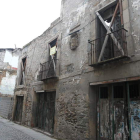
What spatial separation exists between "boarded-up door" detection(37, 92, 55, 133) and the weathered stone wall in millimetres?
4258

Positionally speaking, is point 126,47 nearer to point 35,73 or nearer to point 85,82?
point 85,82

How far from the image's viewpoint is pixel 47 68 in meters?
7.33

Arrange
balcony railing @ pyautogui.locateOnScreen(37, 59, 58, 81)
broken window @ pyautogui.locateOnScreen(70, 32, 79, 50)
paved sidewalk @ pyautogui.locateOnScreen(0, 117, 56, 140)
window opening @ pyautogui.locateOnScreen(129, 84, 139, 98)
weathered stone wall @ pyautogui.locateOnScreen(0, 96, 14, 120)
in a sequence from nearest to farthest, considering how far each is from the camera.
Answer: window opening @ pyautogui.locateOnScreen(129, 84, 139, 98), paved sidewalk @ pyautogui.locateOnScreen(0, 117, 56, 140), broken window @ pyautogui.locateOnScreen(70, 32, 79, 50), balcony railing @ pyautogui.locateOnScreen(37, 59, 58, 81), weathered stone wall @ pyautogui.locateOnScreen(0, 96, 14, 120)

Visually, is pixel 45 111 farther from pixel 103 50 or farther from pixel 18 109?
pixel 103 50

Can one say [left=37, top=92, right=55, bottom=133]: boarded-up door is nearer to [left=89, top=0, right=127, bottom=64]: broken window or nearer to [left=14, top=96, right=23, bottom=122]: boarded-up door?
[left=14, top=96, right=23, bottom=122]: boarded-up door

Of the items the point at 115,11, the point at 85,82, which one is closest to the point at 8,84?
the point at 85,82

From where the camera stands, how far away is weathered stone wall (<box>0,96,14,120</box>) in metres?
11.1

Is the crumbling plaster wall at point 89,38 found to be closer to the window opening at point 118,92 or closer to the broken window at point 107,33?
the broken window at point 107,33

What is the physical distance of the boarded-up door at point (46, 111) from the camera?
22.3ft

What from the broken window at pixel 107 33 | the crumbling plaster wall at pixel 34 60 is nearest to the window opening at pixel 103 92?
the broken window at pixel 107 33

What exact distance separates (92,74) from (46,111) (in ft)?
12.2

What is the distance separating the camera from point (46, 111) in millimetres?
7281

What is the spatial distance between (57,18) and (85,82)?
446cm

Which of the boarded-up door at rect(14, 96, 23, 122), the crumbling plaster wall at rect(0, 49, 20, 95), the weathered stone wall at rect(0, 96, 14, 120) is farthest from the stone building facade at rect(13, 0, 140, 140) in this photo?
the crumbling plaster wall at rect(0, 49, 20, 95)
